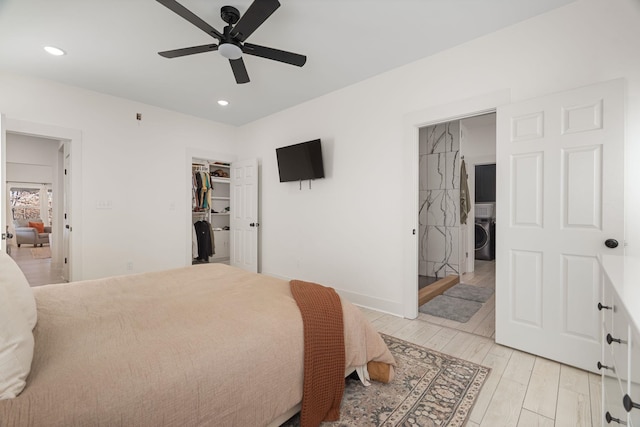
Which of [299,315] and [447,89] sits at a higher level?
[447,89]

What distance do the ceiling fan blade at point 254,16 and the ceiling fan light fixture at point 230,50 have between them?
0.06 meters

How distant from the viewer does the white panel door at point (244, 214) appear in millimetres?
4547

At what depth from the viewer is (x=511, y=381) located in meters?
1.82

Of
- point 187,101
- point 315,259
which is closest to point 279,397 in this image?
point 315,259

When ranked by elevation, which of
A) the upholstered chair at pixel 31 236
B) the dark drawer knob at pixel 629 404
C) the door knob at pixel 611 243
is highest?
the door knob at pixel 611 243

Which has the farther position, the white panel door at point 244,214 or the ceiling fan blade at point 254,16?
the white panel door at point 244,214

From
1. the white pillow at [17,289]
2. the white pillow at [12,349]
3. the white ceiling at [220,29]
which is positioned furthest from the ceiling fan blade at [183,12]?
the white pillow at [12,349]

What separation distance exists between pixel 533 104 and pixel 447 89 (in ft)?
2.45

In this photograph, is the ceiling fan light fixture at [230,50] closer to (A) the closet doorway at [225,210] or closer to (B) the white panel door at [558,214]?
(B) the white panel door at [558,214]

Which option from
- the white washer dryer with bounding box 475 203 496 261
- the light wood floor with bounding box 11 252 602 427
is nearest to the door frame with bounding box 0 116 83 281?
the light wood floor with bounding box 11 252 602 427

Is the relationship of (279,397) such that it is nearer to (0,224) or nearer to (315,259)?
(315,259)

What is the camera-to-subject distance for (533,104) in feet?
6.95

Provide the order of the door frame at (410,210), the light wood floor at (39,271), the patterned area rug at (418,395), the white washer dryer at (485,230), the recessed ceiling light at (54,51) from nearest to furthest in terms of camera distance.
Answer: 1. the patterned area rug at (418,395)
2. the recessed ceiling light at (54,51)
3. the door frame at (410,210)
4. the light wood floor at (39,271)
5. the white washer dryer at (485,230)

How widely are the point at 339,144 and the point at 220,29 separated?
173 cm
